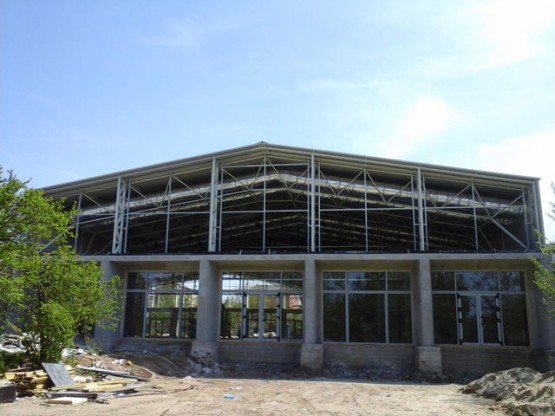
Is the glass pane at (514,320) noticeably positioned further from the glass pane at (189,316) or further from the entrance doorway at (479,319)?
the glass pane at (189,316)

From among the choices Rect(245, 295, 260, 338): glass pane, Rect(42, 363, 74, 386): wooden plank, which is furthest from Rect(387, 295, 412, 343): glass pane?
Rect(42, 363, 74, 386): wooden plank

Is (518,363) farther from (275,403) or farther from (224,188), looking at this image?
(224,188)

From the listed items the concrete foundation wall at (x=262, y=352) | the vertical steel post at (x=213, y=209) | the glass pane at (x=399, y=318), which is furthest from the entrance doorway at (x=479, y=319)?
the vertical steel post at (x=213, y=209)

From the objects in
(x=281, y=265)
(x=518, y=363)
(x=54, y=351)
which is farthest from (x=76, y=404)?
(x=518, y=363)

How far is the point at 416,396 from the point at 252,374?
784cm

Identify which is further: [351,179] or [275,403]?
[351,179]

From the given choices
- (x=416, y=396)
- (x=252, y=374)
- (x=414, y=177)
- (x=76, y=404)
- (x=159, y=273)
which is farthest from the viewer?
(x=159, y=273)

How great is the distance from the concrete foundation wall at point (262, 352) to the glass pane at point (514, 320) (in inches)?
352

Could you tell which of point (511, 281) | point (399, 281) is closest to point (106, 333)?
point (399, 281)

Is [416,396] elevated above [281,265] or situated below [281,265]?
below

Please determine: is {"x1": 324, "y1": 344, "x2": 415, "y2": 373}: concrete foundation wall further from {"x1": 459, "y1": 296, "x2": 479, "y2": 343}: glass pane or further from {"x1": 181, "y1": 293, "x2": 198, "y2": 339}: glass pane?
{"x1": 181, "y1": 293, "x2": 198, "y2": 339}: glass pane

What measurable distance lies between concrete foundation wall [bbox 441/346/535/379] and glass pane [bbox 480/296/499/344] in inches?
18.0

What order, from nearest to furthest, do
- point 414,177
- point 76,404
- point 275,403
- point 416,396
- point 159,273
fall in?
point 76,404 < point 275,403 < point 416,396 < point 414,177 < point 159,273

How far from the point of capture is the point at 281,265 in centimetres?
2459
